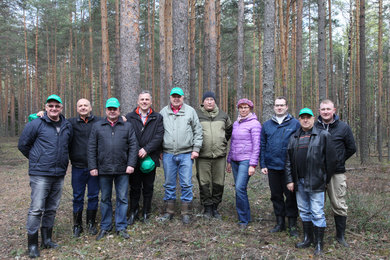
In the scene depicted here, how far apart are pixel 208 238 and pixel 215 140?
1651mm

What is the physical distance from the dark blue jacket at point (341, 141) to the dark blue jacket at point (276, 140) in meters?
0.48

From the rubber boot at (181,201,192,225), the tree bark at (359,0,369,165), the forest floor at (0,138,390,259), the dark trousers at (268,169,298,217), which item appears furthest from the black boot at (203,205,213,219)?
the tree bark at (359,0,369,165)

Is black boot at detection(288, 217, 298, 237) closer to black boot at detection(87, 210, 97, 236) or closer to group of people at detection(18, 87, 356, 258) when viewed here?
group of people at detection(18, 87, 356, 258)

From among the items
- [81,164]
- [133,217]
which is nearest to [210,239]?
[133,217]

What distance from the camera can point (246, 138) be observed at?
181 inches

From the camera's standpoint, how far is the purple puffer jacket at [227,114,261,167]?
4.55 meters

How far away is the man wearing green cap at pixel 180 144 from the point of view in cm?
452

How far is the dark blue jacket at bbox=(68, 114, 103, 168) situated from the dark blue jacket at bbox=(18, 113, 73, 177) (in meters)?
0.28

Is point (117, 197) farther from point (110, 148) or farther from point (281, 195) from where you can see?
point (281, 195)

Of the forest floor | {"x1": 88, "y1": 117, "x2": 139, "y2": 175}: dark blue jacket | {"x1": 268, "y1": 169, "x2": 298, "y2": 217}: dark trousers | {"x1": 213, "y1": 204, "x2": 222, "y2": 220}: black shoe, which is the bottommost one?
the forest floor

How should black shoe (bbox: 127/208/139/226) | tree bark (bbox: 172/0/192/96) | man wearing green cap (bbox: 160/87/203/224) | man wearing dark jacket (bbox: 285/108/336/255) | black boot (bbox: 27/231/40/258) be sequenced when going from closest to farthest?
man wearing dark jacket (bbox: 285/108/336/255), black boot (bbox: 27/231/40/258), man wearing green cap (bbox: 160/87/203/224), black shoe (bbox: 127/208/139/226), tree bark (bbox: 172/0/192/96)

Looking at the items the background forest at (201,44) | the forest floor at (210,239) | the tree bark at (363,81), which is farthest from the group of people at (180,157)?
the tree bark at (363,81)

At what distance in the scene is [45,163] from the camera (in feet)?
12.5

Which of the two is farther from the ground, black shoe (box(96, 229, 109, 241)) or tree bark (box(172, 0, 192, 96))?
tree bark (box(172, 0, 192, 96))
